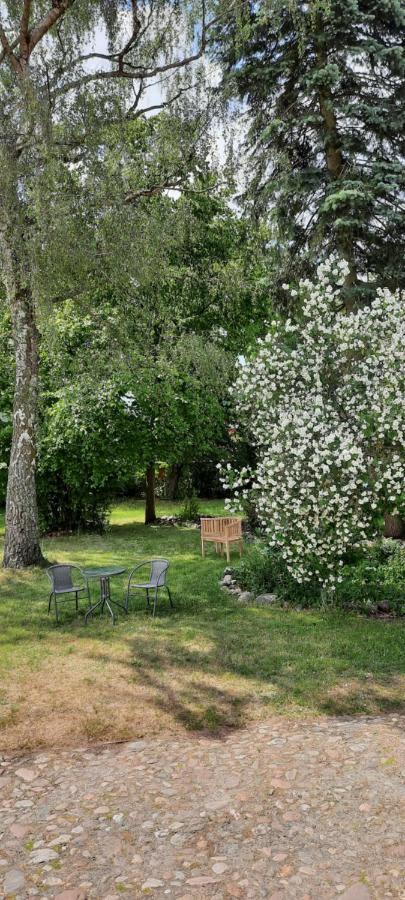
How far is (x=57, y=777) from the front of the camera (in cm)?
439

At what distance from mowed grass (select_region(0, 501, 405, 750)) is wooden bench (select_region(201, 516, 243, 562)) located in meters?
2.42

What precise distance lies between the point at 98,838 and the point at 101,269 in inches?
289

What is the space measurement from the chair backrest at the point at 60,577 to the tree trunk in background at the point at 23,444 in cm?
242

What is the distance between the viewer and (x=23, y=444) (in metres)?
10.2

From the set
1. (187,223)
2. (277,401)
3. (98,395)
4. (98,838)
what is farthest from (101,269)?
(98,838)

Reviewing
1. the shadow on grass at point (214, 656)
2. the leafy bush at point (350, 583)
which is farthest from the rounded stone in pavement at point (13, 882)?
the leafy bush at point (350, 583)

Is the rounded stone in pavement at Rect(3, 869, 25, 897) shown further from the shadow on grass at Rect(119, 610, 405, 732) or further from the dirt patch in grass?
the shadow on grass at Rect(119, 610, 405, 732)

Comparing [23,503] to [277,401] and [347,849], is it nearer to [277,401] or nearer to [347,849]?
[277,401]

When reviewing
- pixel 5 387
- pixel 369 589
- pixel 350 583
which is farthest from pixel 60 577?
pixel 5 387

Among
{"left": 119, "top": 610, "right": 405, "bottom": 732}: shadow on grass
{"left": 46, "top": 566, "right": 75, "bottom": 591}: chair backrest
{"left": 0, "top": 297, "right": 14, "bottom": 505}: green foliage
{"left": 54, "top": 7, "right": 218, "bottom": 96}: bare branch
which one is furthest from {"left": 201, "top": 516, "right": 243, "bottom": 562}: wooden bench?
{"left": 54, "top": 7, "right": 218, "bottom": 96}: bare branch

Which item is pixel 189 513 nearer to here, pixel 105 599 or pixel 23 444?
pixel 23 444

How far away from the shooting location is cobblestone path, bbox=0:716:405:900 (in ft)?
10.5

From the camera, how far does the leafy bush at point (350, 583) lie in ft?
26.9

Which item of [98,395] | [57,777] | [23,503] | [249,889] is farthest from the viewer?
[98,395]
